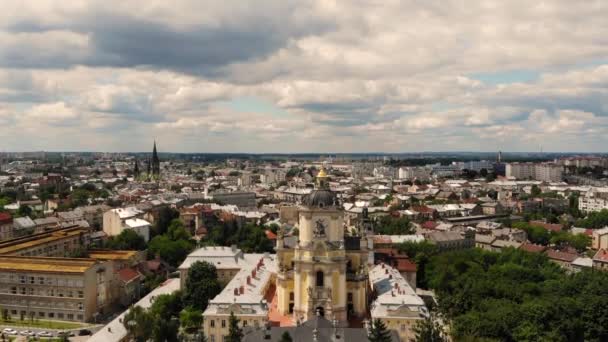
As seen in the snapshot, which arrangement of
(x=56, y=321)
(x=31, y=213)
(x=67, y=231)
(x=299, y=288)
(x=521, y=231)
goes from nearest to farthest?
(x=299, y=288) → (x=56, y=321) → (x=67, y=231) → (x=521, y=231) → (x=31, y=213)

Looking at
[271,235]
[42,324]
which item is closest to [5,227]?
[42,324]

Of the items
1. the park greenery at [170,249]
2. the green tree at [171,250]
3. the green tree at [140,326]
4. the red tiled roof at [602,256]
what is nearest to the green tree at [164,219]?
the park greenery at [170,249]

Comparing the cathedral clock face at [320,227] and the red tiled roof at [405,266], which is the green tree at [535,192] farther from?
the cathedral clock face at [320,227]

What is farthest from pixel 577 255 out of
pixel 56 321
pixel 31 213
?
pixel 31 213

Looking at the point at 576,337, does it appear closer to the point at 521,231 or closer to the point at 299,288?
the point at 299,288

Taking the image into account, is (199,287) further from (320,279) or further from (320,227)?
(320,227)
